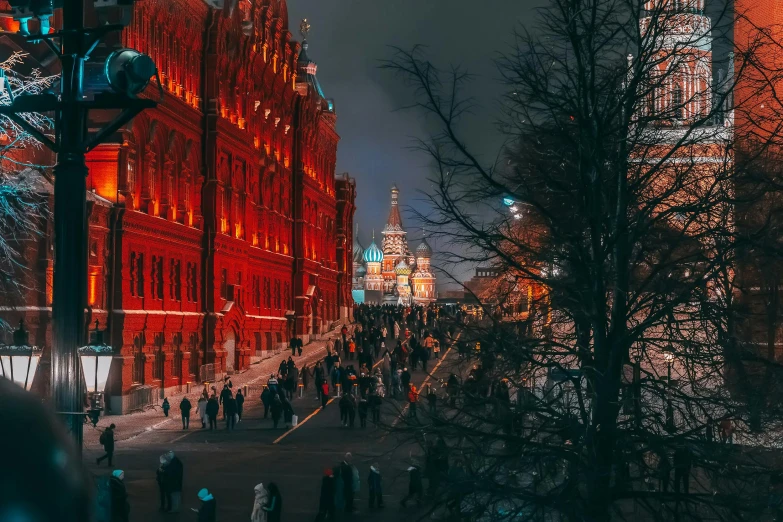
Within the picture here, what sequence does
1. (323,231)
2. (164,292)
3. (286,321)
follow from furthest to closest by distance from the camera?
(323,231), (286,321), (164,292)

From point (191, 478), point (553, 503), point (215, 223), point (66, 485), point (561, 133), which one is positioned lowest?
point (191, 478)

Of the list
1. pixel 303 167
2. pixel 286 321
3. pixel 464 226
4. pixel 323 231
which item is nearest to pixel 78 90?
pixel 464 226

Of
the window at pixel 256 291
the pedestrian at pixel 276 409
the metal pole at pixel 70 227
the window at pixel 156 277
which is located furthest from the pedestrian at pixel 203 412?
the metal pole at pixel 70 227

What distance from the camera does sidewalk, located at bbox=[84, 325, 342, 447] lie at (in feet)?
123

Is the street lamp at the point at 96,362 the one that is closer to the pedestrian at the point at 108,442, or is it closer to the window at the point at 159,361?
the pedestrian at the point at 108,442

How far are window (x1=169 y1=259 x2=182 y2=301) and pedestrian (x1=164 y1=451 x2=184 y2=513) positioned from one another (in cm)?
2807

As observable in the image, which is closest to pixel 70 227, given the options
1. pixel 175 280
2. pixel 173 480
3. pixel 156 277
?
pixel 173 480

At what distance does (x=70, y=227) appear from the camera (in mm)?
7727

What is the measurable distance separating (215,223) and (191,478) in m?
28.7

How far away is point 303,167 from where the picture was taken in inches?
3145

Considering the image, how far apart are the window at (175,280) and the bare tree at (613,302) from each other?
129 ft

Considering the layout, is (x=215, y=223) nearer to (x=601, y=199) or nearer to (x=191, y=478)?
(x=191, y=478)

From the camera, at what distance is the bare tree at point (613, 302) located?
428 inches

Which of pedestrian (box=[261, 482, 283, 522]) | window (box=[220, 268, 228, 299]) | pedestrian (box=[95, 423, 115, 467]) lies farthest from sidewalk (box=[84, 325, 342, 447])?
window (box=[220, 268, 228, 299])
